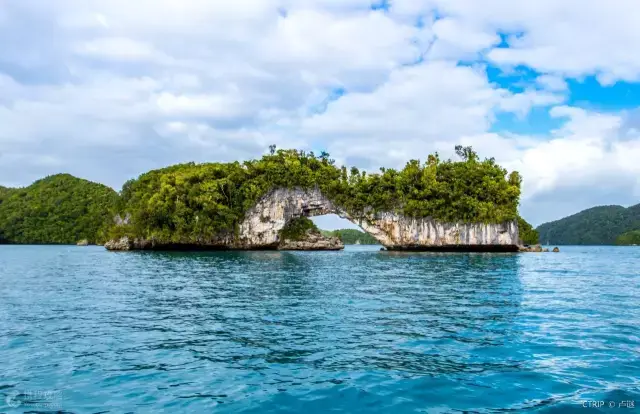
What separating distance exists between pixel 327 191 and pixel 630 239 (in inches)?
4172

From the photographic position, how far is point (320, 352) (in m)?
9.02

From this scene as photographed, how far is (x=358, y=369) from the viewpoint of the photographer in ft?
26.1

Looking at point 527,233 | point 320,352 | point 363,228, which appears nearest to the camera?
point 320,352

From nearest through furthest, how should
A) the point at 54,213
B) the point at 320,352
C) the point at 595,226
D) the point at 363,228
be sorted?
the point at 320,352, the point at 363,228, the point at 54,213, the point at 595,226

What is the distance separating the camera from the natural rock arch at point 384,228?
199ft

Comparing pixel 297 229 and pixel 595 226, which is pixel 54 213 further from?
pixel 595 226

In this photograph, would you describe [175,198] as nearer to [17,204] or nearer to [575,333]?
[575,333]

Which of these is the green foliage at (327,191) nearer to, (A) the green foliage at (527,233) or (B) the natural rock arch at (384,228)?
(B) the natural rock arch at (384,228)

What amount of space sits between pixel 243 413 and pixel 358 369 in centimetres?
250

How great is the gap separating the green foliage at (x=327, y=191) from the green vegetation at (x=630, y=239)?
3360 inches

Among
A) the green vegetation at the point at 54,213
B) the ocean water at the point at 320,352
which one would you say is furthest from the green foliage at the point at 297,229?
the ocean water at the point at 320,352

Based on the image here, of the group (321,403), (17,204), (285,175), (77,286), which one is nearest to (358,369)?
(321,403)

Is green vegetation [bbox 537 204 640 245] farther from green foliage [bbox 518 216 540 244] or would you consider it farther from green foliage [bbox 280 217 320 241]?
green foliage [bbox 280 217 320 241]

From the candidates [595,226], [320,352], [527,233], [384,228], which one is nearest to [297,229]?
[384,228]
